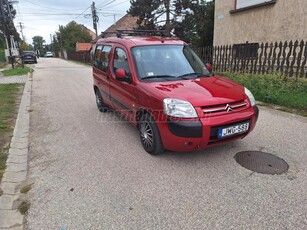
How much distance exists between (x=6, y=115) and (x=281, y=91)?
24.9ft

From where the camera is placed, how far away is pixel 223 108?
3.29 meters

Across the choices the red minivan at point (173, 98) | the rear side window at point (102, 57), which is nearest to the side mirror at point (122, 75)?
the red minivan at point (173, 98)

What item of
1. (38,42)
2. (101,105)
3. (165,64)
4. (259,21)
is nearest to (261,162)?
(165,64)

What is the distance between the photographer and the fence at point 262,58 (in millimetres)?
7969

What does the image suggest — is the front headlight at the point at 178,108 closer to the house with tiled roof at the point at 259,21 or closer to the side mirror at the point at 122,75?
the side mirror at the point at 122,75

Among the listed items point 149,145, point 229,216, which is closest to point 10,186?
point 149,145

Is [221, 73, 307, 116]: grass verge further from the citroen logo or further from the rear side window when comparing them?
the rear side window

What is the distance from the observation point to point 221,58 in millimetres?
11641

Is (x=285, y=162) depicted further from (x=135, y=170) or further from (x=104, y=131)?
(x=104, y=131)

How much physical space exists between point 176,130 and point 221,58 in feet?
30.9

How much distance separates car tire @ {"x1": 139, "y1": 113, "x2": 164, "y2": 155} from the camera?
3.58 metres

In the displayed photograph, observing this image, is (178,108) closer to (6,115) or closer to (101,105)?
(101,105)

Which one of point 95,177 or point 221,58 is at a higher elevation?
point 221,58

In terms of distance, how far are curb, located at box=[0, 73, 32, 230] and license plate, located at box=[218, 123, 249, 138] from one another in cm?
254
